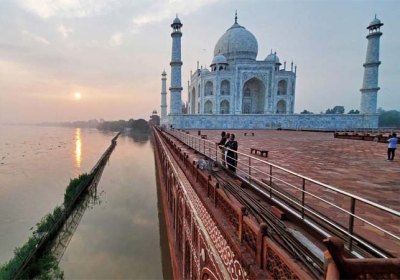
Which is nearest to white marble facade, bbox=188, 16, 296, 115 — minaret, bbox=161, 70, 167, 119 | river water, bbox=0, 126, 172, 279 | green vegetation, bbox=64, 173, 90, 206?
minaret, bbox=161, 70, 167, 119

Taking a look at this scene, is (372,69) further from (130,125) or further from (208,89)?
(130,125)

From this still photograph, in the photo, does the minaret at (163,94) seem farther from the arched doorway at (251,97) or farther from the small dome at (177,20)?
the small dome at (177,20)

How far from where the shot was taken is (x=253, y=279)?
2.04 metres

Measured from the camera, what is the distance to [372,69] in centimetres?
2941

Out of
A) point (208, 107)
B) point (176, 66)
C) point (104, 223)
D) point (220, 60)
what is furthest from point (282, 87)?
point (104, 223)

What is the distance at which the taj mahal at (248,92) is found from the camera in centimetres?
2981

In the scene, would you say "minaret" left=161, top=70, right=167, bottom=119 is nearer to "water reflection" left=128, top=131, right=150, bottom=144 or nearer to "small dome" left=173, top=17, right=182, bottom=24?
"water reflection" left=128, top=131, right=150, bottom=144

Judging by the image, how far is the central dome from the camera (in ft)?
128

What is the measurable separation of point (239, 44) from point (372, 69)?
2017 centimetres

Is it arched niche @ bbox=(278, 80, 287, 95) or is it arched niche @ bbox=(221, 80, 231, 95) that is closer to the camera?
arched niche @ bbox=(221, 80, 231, 95)

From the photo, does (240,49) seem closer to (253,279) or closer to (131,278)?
(131,278)

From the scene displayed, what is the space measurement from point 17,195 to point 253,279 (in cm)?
1768

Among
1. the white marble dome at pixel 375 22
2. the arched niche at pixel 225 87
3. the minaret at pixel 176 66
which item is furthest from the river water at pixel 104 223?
the white marble dome at pixel 375 22

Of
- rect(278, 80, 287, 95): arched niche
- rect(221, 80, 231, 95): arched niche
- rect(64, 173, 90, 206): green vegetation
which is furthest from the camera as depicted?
rect(278, 80, 287, 95): arched niche
